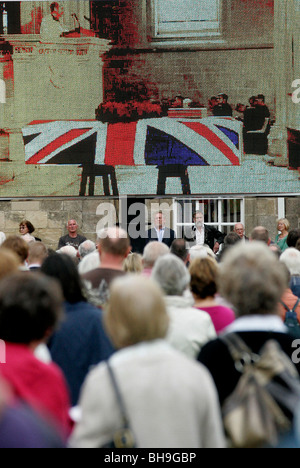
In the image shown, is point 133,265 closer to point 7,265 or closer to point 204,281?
point 204,281

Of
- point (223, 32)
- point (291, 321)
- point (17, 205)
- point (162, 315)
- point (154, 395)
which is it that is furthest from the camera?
point (17, 205)

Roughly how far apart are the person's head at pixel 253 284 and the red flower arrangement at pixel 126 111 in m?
7.74

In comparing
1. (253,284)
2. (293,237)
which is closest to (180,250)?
(293,237)

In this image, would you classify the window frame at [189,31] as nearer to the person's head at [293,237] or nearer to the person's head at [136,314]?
the person's head at [293,237]

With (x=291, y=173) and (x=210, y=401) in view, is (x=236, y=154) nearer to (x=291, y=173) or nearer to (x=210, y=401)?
(x=291, y=173)

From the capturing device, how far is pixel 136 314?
2.56 metres

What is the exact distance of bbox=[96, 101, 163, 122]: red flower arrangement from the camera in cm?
1049

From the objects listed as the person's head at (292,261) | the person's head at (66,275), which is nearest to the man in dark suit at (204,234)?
the person's head at (292,261)

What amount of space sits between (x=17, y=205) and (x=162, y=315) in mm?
11453

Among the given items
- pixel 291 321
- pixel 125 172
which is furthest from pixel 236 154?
pixel 291 321

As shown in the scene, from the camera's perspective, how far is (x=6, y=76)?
1066 centimetres

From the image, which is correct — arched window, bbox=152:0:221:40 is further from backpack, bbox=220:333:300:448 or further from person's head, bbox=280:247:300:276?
backpack, bbox=220:333:300:448

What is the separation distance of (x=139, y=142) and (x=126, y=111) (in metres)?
0.49

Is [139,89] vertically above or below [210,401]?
above
